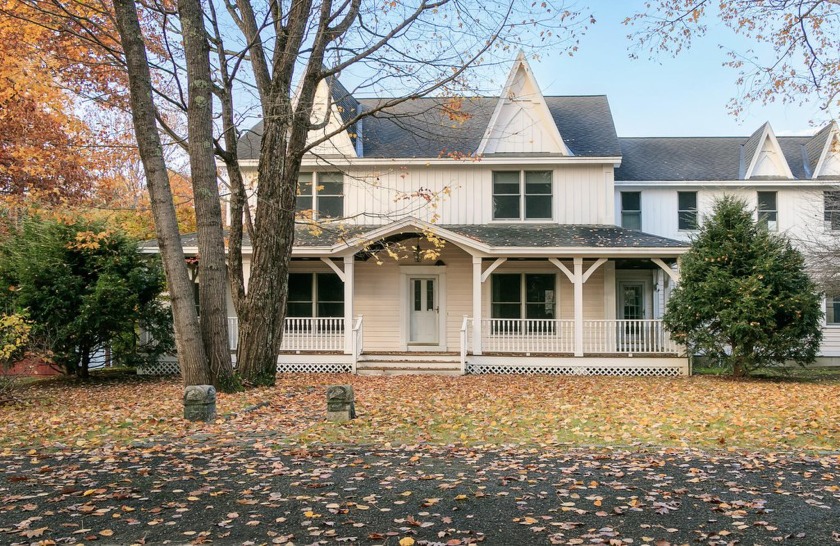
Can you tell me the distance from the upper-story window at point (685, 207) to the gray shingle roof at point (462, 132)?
417 cm

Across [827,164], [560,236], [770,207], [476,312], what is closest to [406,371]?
[476,312]

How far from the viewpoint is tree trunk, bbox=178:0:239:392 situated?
11781 mm

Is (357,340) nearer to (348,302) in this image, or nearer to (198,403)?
(348,302)

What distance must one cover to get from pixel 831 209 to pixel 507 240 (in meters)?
13.3

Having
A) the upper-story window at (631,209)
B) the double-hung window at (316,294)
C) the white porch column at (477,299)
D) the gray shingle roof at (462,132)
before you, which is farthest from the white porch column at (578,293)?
the double-hung window at (316,294)

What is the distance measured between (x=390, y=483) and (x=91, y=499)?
2499 millimetres

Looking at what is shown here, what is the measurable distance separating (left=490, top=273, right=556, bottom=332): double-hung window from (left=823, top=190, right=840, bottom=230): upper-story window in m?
10.5

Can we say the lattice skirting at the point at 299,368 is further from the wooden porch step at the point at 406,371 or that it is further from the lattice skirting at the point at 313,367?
the wooden porch step at the point at 406,371

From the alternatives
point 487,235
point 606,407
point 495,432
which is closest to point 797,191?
point 487,235

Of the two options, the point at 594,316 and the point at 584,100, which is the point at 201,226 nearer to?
the point at 594,316

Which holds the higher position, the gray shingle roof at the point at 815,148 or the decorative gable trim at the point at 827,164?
the gray shingle roof at the point at 815,148

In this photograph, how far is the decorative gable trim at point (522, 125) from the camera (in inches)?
810

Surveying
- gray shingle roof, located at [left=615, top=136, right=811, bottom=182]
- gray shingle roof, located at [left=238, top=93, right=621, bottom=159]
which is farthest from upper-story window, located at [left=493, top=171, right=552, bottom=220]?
gray shingle roof, located at [left=615, top=136, right=811, bottom=182]

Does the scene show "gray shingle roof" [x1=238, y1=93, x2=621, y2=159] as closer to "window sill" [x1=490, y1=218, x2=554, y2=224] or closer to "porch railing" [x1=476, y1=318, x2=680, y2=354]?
"window sill" [x1=490, y1=218, x2=554, y2=224]
